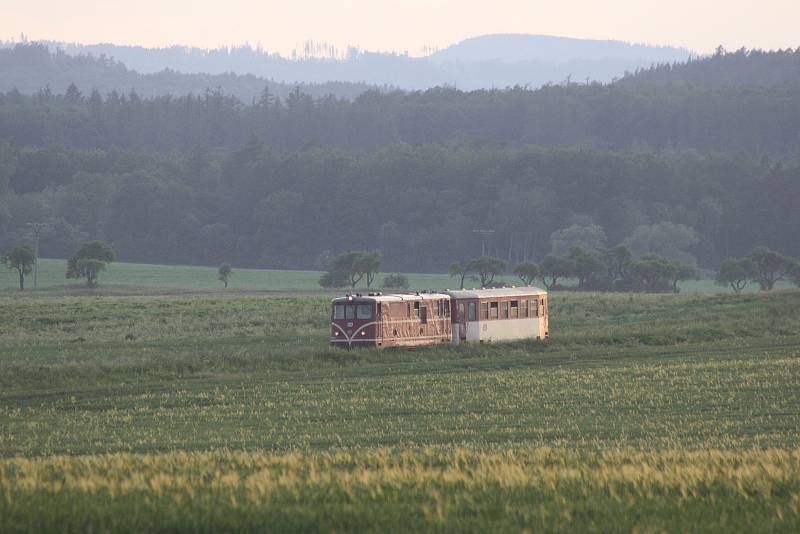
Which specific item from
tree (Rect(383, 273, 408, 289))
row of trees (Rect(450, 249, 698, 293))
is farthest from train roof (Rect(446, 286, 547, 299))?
tree (Rect(383, 273, 408, 289))

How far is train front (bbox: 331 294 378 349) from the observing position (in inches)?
1882

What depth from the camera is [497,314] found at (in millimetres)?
52656

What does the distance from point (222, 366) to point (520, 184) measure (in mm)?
146429

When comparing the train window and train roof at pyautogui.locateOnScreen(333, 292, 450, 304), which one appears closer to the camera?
the train window

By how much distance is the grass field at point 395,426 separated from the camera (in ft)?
40.9

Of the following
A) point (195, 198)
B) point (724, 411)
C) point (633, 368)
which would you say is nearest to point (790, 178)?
point (195, 198)

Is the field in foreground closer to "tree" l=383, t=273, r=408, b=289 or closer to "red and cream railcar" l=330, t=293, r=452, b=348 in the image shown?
"red and cream railcar" l=330, t=293, r=452, b=348

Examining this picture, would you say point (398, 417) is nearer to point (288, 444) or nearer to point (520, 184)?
→ point (288, 444)

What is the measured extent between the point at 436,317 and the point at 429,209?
437ft

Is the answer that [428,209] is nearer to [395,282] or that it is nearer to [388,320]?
[395,282]

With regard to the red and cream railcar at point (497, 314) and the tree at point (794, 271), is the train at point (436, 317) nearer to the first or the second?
the red and cream railcar at point (497, 314)

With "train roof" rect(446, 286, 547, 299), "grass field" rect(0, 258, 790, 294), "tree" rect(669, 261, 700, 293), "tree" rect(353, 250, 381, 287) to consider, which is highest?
"train roof" rect(446, 286, 547, 299)

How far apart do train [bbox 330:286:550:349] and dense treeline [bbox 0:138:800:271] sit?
111 meters

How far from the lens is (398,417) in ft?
91.7
